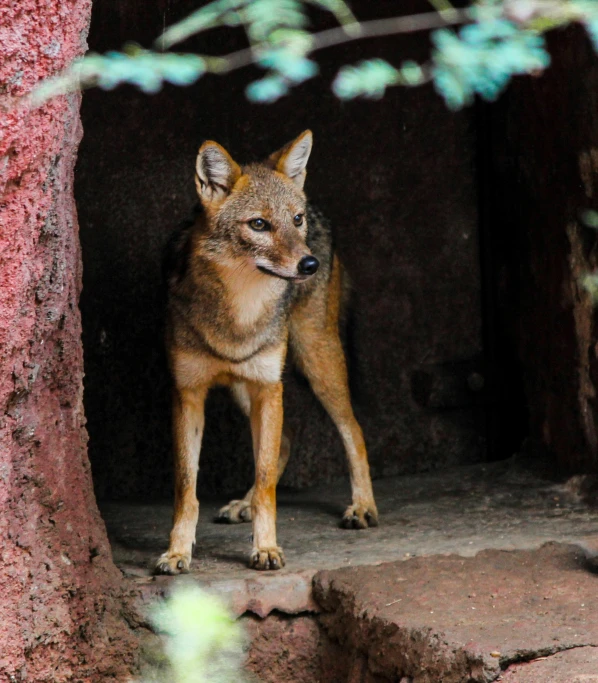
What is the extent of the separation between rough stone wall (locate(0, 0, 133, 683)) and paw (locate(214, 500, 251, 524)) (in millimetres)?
1227

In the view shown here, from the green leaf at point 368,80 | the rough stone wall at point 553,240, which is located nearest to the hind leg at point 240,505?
the rough stone wall at point 553,240

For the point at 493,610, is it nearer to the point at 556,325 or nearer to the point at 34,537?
the point at 34,537

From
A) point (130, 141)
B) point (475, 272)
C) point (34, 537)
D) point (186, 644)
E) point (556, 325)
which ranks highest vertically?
point (130, 141)

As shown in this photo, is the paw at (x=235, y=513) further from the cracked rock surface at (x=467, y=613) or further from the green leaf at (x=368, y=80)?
the green leaf at (x=368, y=80)

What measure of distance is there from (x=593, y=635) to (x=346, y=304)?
282 centimetres

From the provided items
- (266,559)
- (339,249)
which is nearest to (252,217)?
(266,559)

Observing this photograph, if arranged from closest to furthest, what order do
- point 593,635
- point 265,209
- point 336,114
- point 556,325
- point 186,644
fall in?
point 593,635 → point 186,644 → point 265,209 → point 556,325 → point 336,114

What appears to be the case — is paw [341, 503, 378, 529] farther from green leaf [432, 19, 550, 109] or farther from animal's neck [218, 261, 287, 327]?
green leaf [432, 19, 550, 109]

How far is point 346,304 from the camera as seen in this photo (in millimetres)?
5723

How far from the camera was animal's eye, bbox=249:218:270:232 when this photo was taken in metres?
4.40

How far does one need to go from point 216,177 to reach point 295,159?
18.6 inches

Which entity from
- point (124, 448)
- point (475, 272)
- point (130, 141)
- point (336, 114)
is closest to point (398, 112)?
point (336, 114)

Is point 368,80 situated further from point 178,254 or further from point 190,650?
point 178,254

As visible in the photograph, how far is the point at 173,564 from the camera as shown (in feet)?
13.6
